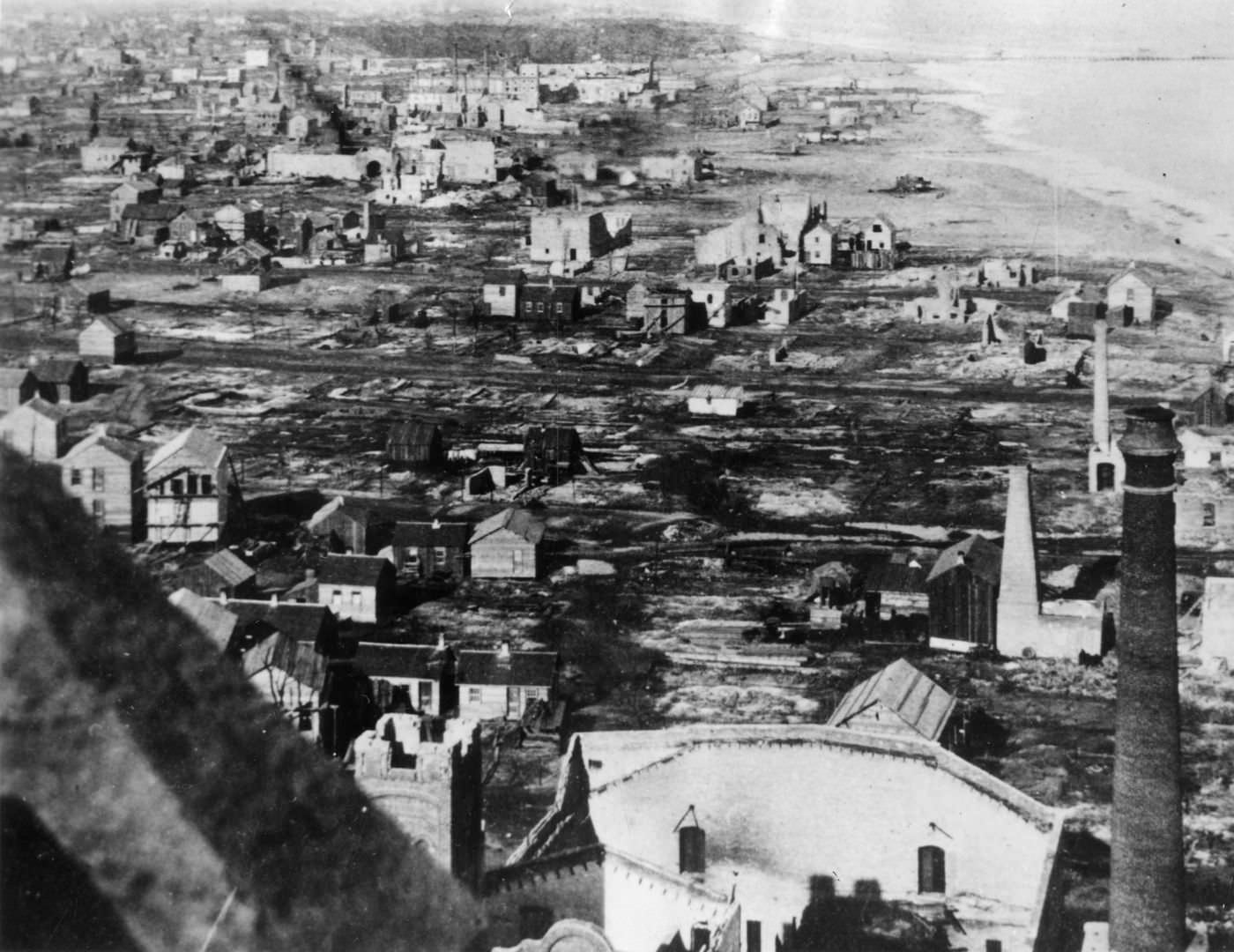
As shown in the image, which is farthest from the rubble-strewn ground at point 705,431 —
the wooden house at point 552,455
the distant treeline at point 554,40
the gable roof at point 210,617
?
the distant treeline at point 554,40

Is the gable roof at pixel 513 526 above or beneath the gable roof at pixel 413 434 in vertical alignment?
beneath

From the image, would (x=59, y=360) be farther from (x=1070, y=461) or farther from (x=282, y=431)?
(x=1070, y=461)

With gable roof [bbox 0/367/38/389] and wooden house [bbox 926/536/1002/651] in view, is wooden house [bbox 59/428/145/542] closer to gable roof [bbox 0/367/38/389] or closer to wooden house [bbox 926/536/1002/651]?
gable roof [bbox 0/367/38/389]

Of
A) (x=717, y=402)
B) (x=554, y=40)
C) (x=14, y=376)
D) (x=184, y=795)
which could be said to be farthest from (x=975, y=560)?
(x=554, y=40)

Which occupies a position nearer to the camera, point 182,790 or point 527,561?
point 182,790

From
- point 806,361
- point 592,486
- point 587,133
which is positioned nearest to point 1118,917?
point 592,486

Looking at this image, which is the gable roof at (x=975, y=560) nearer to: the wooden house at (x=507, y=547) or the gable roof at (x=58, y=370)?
the wooden house at (x=507, y=547)
